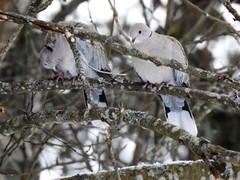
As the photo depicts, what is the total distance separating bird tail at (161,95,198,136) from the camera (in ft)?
12.7

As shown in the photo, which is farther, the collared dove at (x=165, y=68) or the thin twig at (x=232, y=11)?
the collared dove at (x=165, y=68)

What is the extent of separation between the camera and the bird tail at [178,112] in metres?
3.87

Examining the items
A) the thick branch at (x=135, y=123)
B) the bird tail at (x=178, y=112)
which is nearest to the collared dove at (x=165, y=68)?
the bird tail at (x=178, y=112)

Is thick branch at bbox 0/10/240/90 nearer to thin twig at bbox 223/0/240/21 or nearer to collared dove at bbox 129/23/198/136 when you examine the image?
thin twig at bbox 223/0/240/21

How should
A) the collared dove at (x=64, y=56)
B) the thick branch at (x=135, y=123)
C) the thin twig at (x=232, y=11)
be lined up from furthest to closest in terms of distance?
the collared dove at (x=64, y=56), the thin twig at (x=232, y=11), the thick branch at (x=135, y=123)

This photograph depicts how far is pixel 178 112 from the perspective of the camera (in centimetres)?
398

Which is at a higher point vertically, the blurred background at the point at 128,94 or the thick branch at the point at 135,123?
the blurred background at the point at 128,94

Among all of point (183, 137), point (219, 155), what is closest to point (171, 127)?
point (183, 137)

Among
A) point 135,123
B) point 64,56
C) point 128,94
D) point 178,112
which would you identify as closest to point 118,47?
point 135,123

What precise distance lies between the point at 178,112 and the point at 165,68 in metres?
0.30

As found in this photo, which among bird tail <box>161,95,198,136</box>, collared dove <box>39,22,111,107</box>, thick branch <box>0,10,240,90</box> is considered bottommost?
thick branch <box>0,10,240,90</box>

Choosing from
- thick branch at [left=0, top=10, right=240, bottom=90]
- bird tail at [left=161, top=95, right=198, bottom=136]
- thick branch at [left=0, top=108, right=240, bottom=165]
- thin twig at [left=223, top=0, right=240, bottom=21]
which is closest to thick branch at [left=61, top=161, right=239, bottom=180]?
thick branch at [left=0, top=108, right=240, bottom=165]

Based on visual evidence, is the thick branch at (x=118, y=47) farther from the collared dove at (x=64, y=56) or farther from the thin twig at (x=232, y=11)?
the collared dove at (x=64, y=56)

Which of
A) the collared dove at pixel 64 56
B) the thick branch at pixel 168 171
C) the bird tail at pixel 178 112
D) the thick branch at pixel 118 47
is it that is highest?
the collared dove at pixel 64 56
